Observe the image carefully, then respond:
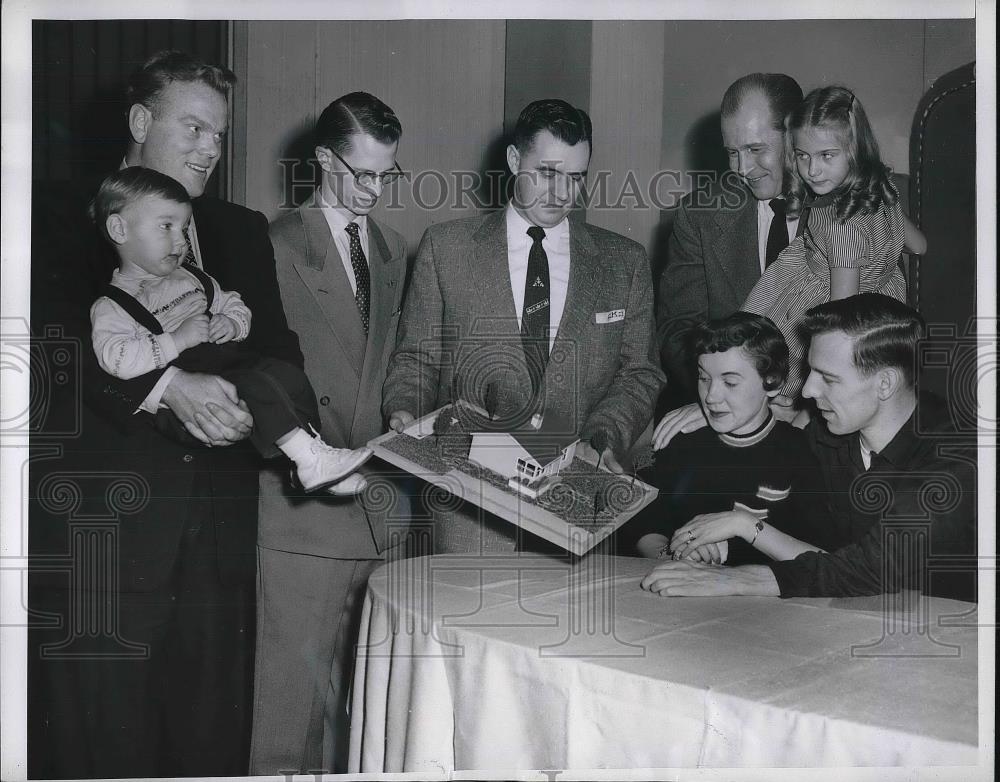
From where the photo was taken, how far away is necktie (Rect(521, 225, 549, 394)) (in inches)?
125

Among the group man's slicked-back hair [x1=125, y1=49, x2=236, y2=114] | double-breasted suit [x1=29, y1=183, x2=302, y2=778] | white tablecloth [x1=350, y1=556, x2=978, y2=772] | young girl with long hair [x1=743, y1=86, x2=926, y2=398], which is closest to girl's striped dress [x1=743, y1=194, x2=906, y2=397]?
young girl with long hair [x1=743, y1=86, x2=926, y2=398]

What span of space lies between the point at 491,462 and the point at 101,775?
1.62 meters

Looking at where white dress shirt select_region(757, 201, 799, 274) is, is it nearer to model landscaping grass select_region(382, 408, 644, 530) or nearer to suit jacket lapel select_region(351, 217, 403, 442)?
model landscaping grass select_region(382, 408, 644, 530)

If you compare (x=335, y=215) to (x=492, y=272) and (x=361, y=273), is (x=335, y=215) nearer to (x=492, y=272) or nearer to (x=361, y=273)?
(x=361, y=273)

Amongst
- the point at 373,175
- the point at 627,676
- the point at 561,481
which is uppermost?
the point at 373,175

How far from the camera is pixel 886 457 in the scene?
3205 mm

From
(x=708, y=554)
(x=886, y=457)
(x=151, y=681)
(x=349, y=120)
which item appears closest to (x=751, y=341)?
(x=886, y=457)

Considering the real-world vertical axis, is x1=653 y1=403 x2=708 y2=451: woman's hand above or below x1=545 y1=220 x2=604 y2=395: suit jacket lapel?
below

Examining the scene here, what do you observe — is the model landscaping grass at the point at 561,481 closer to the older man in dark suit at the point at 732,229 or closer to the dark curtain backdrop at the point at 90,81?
the older man in dark suit at the point at 732,229

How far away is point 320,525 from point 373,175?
1.13m

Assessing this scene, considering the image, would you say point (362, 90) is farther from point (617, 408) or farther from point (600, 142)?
A: point (617, 408)

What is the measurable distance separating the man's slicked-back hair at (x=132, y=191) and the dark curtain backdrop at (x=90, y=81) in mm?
78

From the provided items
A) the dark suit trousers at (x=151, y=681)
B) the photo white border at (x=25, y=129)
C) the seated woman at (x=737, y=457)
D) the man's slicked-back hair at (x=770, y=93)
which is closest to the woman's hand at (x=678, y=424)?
the seated woman at (x=737, y=457)

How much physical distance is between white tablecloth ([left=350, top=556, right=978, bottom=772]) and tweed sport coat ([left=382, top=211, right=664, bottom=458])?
1.63 ft
